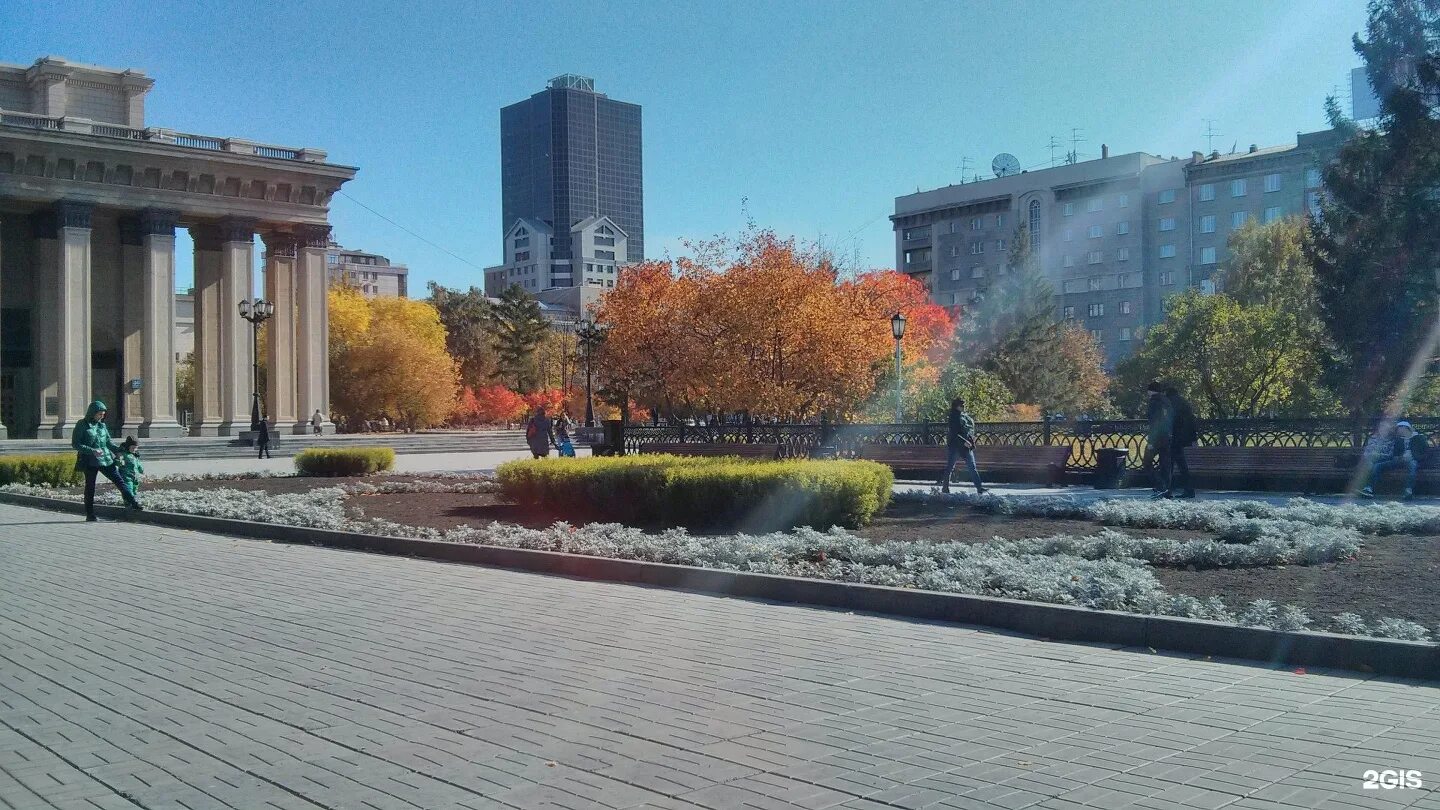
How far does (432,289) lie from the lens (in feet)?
316

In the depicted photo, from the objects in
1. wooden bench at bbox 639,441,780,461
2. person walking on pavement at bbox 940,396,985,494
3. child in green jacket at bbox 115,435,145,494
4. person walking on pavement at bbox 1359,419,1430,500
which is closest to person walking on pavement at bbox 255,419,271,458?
child in green jacket at bbox 115,435,145,494

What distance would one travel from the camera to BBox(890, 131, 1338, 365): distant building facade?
72.3 meters

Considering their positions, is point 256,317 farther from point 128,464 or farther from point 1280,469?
point 1280,469

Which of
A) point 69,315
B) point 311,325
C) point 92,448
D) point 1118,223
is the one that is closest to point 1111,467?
point 92,448

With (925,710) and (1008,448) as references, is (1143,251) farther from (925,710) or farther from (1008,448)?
(925,710)

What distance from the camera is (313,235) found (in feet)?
183

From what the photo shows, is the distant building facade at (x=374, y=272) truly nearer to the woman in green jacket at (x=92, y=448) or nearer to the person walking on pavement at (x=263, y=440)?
the person walking on pavement at (x=263, y=440)

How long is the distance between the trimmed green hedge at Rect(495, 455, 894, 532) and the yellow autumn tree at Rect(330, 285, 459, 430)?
154ft

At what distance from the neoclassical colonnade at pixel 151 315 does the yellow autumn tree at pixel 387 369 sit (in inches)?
218

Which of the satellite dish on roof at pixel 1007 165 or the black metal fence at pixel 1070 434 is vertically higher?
the satellite dish on roof at pixel 1007 165

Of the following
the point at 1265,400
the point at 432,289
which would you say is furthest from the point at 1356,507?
the point at 432,289

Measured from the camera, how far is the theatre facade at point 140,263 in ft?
161

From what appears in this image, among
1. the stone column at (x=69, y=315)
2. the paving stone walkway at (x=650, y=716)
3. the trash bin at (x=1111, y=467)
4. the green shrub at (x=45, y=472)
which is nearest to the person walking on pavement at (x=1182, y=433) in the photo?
the trash bin at (x=1111, y=467)

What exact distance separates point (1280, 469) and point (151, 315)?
157 ft
